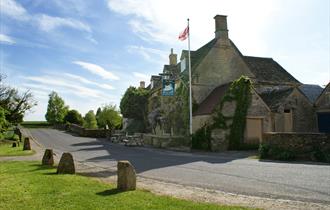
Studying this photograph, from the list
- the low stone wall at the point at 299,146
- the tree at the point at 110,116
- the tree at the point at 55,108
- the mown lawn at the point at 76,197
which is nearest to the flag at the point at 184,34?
the low stone wall at the point at 299,146

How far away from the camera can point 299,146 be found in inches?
754

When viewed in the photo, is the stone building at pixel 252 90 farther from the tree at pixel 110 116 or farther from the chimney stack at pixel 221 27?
the tree at pixel 110 116

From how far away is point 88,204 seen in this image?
294 inches

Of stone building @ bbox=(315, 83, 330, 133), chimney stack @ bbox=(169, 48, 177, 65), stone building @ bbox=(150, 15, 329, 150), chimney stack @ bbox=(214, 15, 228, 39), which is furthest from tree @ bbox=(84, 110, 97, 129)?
stone building @ bbox=(315, 83, 330, 133)

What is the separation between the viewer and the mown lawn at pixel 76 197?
24.2 ft

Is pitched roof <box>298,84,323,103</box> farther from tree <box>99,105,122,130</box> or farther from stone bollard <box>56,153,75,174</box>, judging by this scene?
stone bollard <box>56,153,75,174</box>

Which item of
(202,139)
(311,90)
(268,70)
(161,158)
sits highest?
(268,70)

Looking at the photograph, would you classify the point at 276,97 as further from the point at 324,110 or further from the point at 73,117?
the point at 73,117

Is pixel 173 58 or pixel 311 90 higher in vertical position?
pixel 173 58

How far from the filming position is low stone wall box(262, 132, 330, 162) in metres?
18.5

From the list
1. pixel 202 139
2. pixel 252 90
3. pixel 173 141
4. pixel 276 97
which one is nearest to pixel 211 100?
pixel 252 90

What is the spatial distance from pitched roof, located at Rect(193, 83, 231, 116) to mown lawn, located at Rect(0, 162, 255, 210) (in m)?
18.2

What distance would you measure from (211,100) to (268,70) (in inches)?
400

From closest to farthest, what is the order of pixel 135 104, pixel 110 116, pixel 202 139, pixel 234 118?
pixel 234 118
pixel 202 139
pixel 135 104
pixel 110 116
